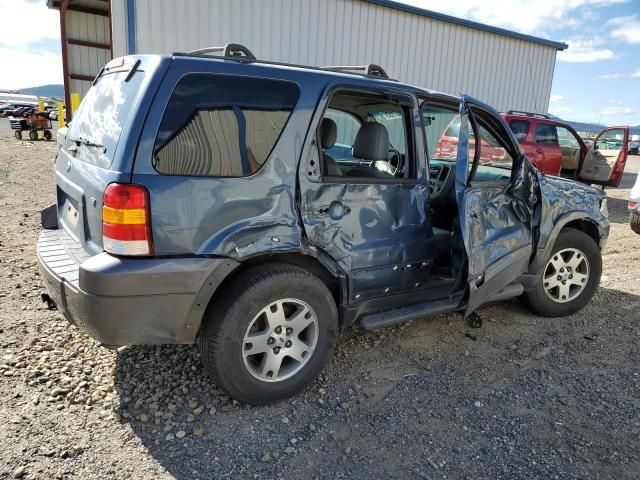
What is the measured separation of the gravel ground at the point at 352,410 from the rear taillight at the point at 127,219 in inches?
40.6

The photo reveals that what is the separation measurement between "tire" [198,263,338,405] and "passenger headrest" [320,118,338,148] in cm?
83

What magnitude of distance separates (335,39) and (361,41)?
72 centimetres

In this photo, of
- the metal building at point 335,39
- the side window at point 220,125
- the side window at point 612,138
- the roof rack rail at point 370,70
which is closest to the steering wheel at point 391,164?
the roof rack rail at point 370,70

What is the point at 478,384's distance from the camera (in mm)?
3152

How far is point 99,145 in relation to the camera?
2.53 meters

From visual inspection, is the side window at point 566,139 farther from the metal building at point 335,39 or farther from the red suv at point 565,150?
the metal building at point 335,39

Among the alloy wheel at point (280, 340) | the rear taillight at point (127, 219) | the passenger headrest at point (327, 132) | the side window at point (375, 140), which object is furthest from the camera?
the side window at point (375, 140)

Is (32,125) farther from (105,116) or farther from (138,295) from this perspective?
(138,295)

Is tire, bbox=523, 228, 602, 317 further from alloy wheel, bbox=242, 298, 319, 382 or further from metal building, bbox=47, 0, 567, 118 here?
metal building, bbox=47, 0, 567, 118

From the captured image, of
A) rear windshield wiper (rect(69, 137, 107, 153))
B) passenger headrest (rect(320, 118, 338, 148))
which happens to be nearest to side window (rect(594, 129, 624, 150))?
passenger headrest (rect(320, 118, 338, 148))

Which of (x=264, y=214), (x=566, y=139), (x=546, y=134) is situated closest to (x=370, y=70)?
(x=264, y=214)

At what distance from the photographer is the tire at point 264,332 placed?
2.56 metres

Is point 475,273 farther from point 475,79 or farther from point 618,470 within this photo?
point 475,79

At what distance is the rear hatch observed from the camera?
2.31 meters
